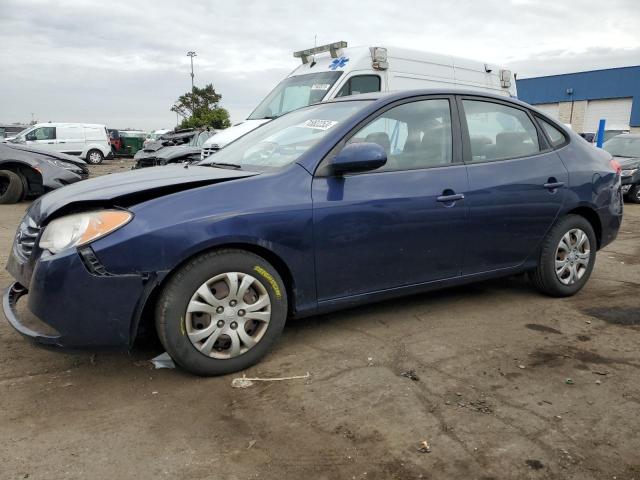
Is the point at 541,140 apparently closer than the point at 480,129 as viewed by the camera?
No

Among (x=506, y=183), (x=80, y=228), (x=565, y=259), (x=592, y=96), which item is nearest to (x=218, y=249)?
(x=80, y=228)

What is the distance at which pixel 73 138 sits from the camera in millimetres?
24875

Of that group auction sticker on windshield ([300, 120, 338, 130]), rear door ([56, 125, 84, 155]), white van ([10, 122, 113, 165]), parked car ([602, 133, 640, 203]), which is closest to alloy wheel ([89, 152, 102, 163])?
white van ([10, 122, 113, 165])

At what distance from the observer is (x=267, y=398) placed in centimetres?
279

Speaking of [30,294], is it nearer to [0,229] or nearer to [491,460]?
[491,460]

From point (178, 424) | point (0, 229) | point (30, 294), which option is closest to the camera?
point (178, 424)

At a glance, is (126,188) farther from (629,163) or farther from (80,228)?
(629,163)

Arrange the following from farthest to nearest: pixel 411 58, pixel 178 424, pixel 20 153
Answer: pixel 20 153
pixel 411 58
pixel 178 424

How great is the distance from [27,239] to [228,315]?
1.22m

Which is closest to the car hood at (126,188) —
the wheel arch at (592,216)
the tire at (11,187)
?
the wheel arch at (592,216)

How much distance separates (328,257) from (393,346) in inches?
28.7

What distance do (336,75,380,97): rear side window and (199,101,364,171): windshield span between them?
14.9ft

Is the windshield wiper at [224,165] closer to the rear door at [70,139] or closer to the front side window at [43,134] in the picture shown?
the front side window at [43,134]

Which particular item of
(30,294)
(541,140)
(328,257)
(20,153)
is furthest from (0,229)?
(541,140)
